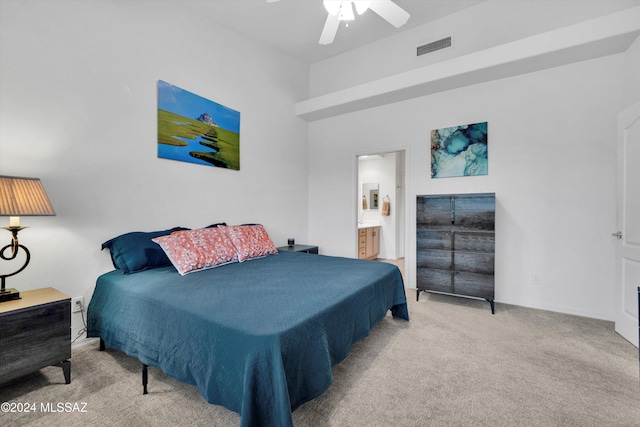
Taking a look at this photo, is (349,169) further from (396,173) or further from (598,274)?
(598,274)

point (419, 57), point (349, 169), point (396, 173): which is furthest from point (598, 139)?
point (396, 173)

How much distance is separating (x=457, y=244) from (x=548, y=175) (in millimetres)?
1284

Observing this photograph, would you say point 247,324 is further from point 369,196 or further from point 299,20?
point 369,196

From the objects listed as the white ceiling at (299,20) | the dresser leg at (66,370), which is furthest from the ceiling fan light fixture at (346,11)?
the dresser leg at (66,370)

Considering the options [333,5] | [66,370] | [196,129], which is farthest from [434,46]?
[66,370]

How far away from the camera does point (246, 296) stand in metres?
1.76

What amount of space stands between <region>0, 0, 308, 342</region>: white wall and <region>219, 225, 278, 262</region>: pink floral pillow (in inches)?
20.1

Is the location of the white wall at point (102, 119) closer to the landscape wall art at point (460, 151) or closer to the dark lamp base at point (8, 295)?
the dark lamp base at point (8, 295)

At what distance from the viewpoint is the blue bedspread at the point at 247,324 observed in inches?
48.3

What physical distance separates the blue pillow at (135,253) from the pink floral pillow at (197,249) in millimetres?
90

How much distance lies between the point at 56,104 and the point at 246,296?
7.39ft

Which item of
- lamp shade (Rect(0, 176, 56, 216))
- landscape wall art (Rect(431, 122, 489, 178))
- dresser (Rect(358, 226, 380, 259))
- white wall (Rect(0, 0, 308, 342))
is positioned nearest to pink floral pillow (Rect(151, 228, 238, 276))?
white wall (Rect(0, 0, 308, 342))

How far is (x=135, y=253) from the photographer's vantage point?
2.39 meters

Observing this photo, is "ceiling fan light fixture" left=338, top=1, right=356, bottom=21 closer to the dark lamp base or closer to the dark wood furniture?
the dark wood furniture
